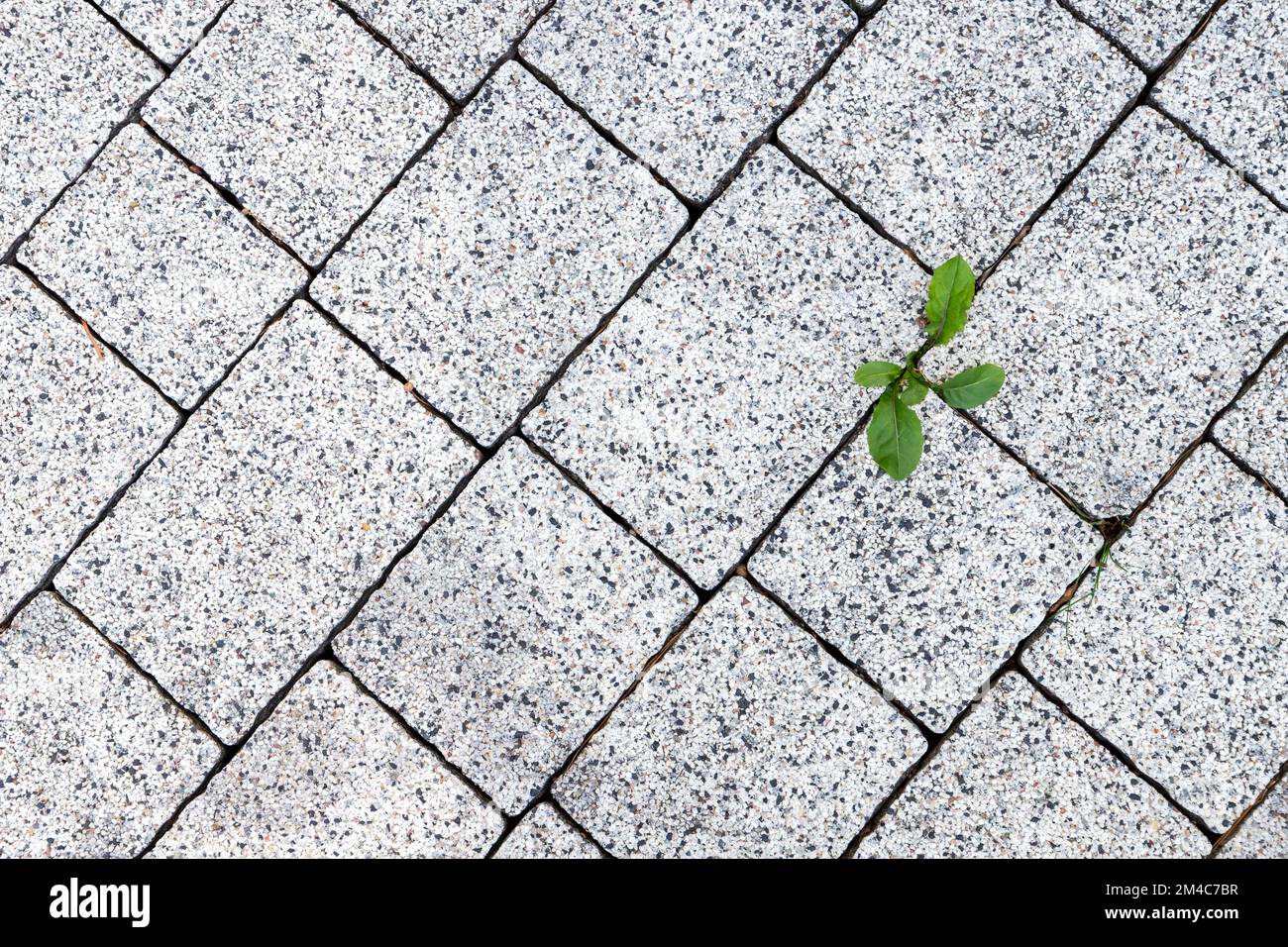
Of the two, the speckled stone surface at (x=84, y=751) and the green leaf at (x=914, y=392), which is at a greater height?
the green leaf at (x=914, y=392)

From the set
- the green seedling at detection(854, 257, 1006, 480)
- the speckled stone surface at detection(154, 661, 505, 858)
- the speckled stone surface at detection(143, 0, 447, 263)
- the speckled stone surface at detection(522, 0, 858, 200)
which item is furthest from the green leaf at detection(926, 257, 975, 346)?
the speckled stone surface at detection(154, 661, 505, 858)

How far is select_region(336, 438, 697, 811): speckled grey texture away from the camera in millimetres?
2336

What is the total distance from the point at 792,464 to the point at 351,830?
1.30 metres

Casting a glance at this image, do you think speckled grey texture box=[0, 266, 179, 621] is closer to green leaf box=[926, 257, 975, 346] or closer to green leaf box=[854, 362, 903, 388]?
green leaf box=[854, 362, 903, 388]

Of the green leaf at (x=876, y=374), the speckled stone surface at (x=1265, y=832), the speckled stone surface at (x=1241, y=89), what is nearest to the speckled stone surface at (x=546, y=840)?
the green leaf at (x=876, y=374)

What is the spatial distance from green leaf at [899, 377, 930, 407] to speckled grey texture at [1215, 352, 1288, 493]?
69cm

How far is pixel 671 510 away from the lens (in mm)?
2336

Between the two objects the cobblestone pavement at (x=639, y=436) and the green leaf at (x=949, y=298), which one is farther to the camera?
the cobblestone pavement at (x=639, y=436)

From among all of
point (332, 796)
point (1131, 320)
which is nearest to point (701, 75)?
point (1131, 320)

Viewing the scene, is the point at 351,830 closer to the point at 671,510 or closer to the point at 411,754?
the point at 411,754

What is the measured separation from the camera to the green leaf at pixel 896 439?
2.23 meters

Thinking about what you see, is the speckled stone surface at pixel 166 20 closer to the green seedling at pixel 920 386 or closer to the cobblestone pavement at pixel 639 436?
the cobblestone pavement at pixel 639 436
